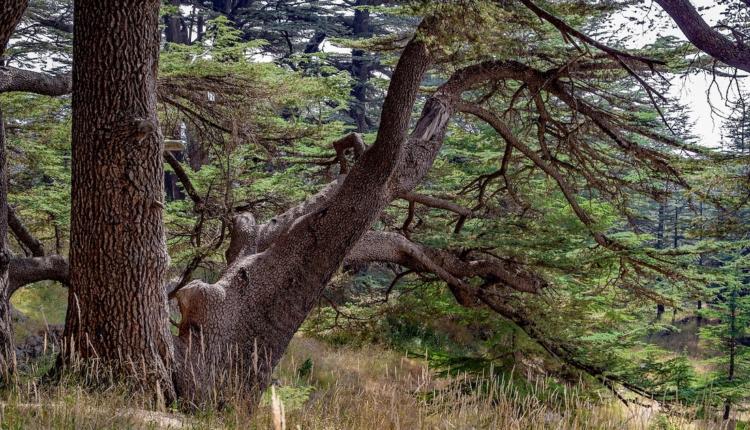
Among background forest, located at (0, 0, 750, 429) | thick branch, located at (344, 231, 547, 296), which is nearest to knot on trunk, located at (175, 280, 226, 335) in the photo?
background forest, located at (0, 0, 750, 429)

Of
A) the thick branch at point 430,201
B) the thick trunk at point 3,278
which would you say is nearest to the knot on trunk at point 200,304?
the thick trunk at point 3,278

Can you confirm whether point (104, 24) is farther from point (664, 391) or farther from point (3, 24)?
point (664, 391)

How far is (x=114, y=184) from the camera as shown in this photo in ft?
13.6

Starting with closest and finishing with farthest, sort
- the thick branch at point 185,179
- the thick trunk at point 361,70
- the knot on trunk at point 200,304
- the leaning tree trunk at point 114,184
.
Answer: the leaning tree trunk at point 114,184 → the knot on trunk at point 200,304 → the thick branch at point 185,179 → the thick trunk at point 361,70

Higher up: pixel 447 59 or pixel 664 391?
pixel 447 59

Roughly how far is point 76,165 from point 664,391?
234 inches

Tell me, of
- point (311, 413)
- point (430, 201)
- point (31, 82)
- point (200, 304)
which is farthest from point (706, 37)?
point (31, 82)

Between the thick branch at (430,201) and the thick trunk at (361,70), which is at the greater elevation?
the thick trunk at (361,70)

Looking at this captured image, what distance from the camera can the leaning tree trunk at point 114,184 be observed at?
4.06 m

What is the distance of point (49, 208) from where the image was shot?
781 centimetres

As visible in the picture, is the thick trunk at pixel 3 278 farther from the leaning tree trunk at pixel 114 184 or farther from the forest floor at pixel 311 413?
the leaning tree trunk at pixel 114 184

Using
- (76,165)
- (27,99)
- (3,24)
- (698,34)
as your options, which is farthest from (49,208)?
(698,34)

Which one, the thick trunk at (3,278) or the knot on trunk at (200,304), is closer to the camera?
the thick trunk at (3,278)

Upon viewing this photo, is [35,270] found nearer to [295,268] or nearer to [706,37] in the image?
[295,268]
